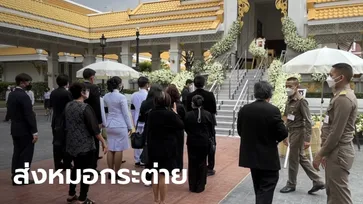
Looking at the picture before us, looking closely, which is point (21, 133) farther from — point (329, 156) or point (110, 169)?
point (329, 156)

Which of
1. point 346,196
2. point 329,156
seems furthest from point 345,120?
point 346,196

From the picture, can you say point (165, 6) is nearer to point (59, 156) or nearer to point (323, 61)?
point (323, 61)

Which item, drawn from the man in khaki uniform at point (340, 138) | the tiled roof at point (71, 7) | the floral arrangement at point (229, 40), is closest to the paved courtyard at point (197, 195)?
the man in khaki uniform at point (340, 138)

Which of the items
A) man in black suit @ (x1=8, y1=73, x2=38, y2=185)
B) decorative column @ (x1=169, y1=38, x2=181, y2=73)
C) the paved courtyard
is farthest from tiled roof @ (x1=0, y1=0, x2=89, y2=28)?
the paved courtyard

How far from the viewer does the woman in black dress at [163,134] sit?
4.37m

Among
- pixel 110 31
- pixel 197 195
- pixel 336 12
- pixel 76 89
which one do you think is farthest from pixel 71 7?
pixel 197 195

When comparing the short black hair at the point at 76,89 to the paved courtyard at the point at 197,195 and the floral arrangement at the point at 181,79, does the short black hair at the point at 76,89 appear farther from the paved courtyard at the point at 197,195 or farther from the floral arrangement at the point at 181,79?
the floral arrangement at the point at 181,79

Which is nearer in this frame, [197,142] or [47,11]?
[197,142]

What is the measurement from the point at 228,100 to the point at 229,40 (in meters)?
3.91

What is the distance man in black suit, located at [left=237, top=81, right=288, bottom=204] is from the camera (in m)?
3.90

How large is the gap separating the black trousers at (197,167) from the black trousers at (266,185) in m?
1.47

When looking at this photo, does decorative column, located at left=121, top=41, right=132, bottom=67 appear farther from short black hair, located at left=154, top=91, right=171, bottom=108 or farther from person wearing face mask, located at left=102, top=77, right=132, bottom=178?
short black hair, located at left=154, top=91, right=171, bottom=108

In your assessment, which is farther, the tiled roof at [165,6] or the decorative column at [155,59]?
the decorative column at [155,59]

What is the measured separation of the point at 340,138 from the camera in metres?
3.58
